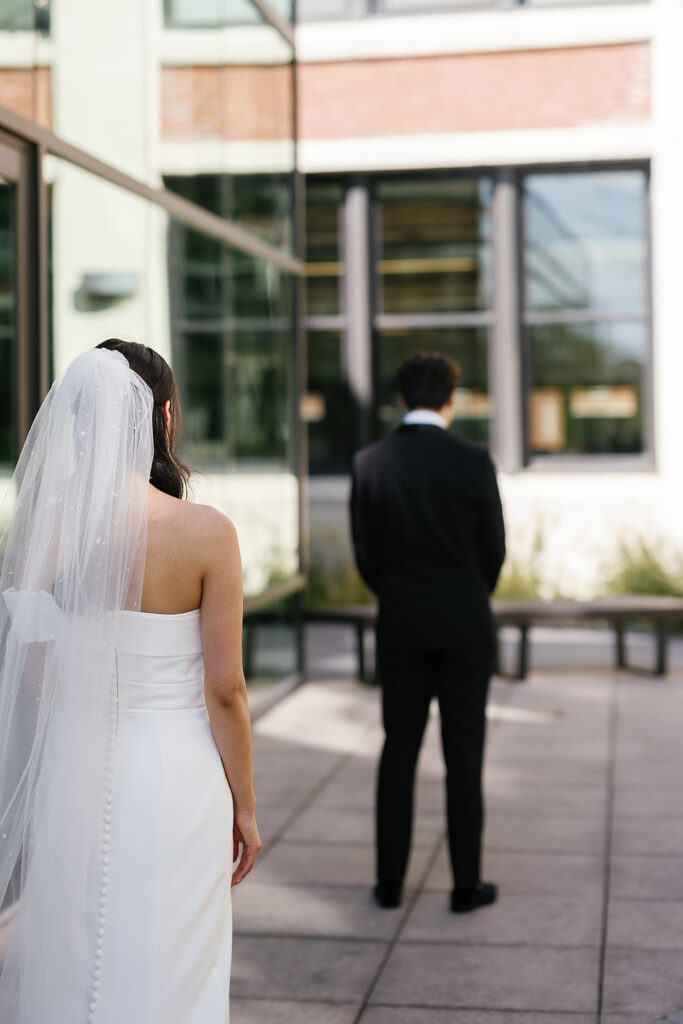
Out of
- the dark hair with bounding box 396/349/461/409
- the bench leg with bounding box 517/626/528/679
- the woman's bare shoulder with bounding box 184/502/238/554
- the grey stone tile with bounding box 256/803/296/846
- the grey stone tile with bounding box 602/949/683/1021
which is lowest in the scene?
the grey stone tile with bounding box 256/803/296/846

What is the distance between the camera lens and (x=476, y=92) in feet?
43.7

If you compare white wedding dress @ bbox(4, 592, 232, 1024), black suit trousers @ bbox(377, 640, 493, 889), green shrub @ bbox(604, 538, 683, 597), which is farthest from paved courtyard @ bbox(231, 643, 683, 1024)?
green shrub @ bbox(604, 538, 683, 597)

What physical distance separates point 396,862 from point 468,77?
10.2 meters

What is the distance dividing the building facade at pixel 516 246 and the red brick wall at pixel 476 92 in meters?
0.02

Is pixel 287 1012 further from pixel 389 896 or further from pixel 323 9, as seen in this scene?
pixel 323 9

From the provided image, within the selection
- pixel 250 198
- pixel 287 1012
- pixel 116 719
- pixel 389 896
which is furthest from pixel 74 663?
pixel 250 198

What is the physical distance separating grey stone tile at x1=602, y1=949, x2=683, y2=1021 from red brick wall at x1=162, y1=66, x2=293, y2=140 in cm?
495

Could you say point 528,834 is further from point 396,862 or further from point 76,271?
point 76,271

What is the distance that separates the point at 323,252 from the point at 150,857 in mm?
11733

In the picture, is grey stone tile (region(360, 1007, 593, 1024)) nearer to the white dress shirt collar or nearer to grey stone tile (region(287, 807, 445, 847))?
grey stone tile (region(287, 807, 445, 847))

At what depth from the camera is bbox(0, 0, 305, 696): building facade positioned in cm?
525

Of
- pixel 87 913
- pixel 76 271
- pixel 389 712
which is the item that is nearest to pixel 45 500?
pixel 87 913

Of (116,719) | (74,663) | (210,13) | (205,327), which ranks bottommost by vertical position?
(116,719)

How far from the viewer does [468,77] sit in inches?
525
